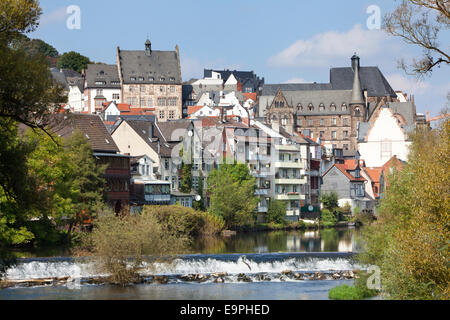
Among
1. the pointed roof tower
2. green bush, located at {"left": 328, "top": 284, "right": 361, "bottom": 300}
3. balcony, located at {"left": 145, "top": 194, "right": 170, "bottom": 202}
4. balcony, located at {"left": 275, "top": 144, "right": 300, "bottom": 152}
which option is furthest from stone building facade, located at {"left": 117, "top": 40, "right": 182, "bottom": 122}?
green bush, located at {"left": 328, "top": 284, "right": 361, "bottom": 300}

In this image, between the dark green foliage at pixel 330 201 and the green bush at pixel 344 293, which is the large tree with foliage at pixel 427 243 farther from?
the dark green foliage at pixel 330 201

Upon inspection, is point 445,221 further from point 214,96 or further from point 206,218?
point 214,96

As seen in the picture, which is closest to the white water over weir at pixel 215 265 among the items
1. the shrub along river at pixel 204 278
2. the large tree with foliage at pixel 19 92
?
the shrub along river at pixel 204 278

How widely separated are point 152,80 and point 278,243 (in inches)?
4278

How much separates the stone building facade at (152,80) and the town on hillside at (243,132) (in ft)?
0.71

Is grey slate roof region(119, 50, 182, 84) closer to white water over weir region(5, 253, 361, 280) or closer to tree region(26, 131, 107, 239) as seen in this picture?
tree region(26, 131, 107, 239)

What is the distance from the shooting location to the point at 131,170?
92.2 m

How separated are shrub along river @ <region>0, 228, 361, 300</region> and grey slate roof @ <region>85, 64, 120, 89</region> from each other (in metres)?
120

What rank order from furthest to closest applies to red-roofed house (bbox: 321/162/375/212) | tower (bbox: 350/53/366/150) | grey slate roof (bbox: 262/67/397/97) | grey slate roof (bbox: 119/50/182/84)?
grey slate roof (bbox: 262/67/397/97) < tower (bbox: 350/53/366/150) < grey slate roof (bbox: 119/50/182/84) < red-roofed house (bbox: 321/162/375/212)

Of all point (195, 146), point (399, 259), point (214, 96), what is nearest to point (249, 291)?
point (399, 259)

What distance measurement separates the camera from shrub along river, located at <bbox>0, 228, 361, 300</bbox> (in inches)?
1681

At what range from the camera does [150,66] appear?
18050 cm

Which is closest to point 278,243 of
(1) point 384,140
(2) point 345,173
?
(2) point 345,173
